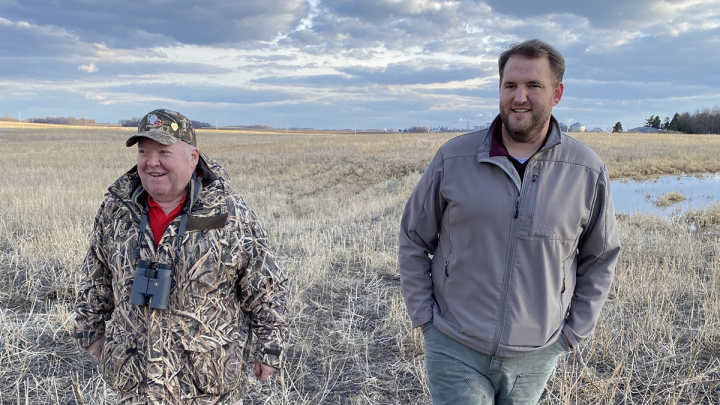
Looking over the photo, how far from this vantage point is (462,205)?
2.24 meters

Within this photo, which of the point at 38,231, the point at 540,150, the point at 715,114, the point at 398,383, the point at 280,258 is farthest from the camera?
the point at 715,114

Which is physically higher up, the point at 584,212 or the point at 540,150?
the point at 540,150

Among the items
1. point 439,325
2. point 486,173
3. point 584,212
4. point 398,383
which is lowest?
point 398,383

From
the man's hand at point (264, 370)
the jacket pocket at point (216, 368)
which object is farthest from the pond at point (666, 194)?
the jacket pocket at point (216, 368)

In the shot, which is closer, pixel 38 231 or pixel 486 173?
pixel 486 173

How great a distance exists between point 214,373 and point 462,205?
1.35 metres

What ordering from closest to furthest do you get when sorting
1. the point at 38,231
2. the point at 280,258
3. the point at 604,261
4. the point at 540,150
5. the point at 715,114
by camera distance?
the point at 540,150
the point at 604,261
the point at 280,258
the point at 38,231
the point at 715,114

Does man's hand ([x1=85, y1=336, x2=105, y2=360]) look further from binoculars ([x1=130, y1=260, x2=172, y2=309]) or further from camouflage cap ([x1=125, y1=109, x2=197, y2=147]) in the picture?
camouflage cap ([x1=125, y1=109, x2=197, y2=147])

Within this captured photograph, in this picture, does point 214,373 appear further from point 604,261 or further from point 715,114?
point 715,114

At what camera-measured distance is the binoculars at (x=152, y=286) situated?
2166 millimetres

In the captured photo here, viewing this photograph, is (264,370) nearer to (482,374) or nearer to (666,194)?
(482,374)

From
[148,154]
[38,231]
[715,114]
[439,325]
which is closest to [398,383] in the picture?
[439,325]

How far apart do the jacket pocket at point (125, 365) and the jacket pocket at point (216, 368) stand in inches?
9.0

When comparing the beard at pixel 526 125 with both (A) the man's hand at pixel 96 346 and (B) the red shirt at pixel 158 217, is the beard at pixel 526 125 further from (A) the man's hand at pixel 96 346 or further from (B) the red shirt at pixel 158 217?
(A) the man's hand at pixel 96 346
